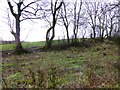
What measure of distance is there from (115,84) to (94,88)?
1.01m

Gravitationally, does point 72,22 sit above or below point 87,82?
above

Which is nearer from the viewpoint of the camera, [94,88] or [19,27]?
[94,88]

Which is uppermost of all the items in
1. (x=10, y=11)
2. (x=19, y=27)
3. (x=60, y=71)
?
(x=10, y=11)

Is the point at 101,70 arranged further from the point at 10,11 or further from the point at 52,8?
the point at 52,8

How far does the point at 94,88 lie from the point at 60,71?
3.90 m

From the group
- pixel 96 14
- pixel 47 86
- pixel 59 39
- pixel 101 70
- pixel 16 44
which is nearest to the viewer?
pixel 47 86

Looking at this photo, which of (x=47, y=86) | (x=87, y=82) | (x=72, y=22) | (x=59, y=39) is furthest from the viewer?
(x=72, y=22)

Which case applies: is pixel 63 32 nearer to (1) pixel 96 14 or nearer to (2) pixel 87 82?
(1) pixel 96 14

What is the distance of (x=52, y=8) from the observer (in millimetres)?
29484

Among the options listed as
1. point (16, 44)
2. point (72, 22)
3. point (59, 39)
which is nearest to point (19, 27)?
point (16, 44)

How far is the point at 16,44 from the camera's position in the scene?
2533 centimetres

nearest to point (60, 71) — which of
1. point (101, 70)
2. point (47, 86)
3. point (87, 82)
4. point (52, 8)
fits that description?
point (101, 70)

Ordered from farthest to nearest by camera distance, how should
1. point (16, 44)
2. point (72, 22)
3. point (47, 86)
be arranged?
1. point (72, 22)
2. point (16, 44)
3. point (47, 86)

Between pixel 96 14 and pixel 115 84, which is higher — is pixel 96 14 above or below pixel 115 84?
above
